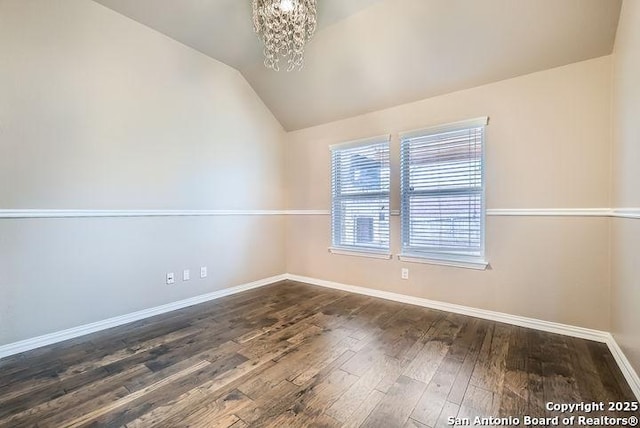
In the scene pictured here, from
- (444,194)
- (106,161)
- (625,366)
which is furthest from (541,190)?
(106,161)

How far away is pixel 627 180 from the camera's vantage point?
1.84 m

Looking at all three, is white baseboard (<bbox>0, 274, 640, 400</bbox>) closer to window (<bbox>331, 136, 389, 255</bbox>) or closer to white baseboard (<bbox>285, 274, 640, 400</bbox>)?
white baseboard (<bbox>285, 274, 640, 400</bbox>)

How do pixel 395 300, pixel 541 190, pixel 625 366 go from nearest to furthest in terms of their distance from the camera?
1. pixel 625 366
2. pixel 541 190
3. pixel 395 300

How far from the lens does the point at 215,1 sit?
8.44ft

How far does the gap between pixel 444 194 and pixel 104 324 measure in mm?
3479

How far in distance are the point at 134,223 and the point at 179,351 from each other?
135 centimetres

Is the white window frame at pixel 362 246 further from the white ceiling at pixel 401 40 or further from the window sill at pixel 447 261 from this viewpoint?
the white ceiling at pixel 401 40

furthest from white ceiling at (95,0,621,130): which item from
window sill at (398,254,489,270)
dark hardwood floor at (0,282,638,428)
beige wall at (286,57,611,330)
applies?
dark hardwood floor at (0,282,638,428)

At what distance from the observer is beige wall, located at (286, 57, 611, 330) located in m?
2.28

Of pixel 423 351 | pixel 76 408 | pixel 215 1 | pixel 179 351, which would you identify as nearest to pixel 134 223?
pixel 179 351

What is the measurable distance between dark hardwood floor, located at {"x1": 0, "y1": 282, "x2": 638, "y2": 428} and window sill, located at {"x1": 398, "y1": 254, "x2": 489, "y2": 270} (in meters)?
0.51

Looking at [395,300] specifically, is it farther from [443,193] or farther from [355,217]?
[443,193]

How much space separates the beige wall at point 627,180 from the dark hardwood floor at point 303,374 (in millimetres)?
331

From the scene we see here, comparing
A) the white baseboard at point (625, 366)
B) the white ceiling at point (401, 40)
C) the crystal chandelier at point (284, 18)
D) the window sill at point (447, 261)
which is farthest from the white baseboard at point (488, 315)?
the crystal chandelier at point (284, 18)
